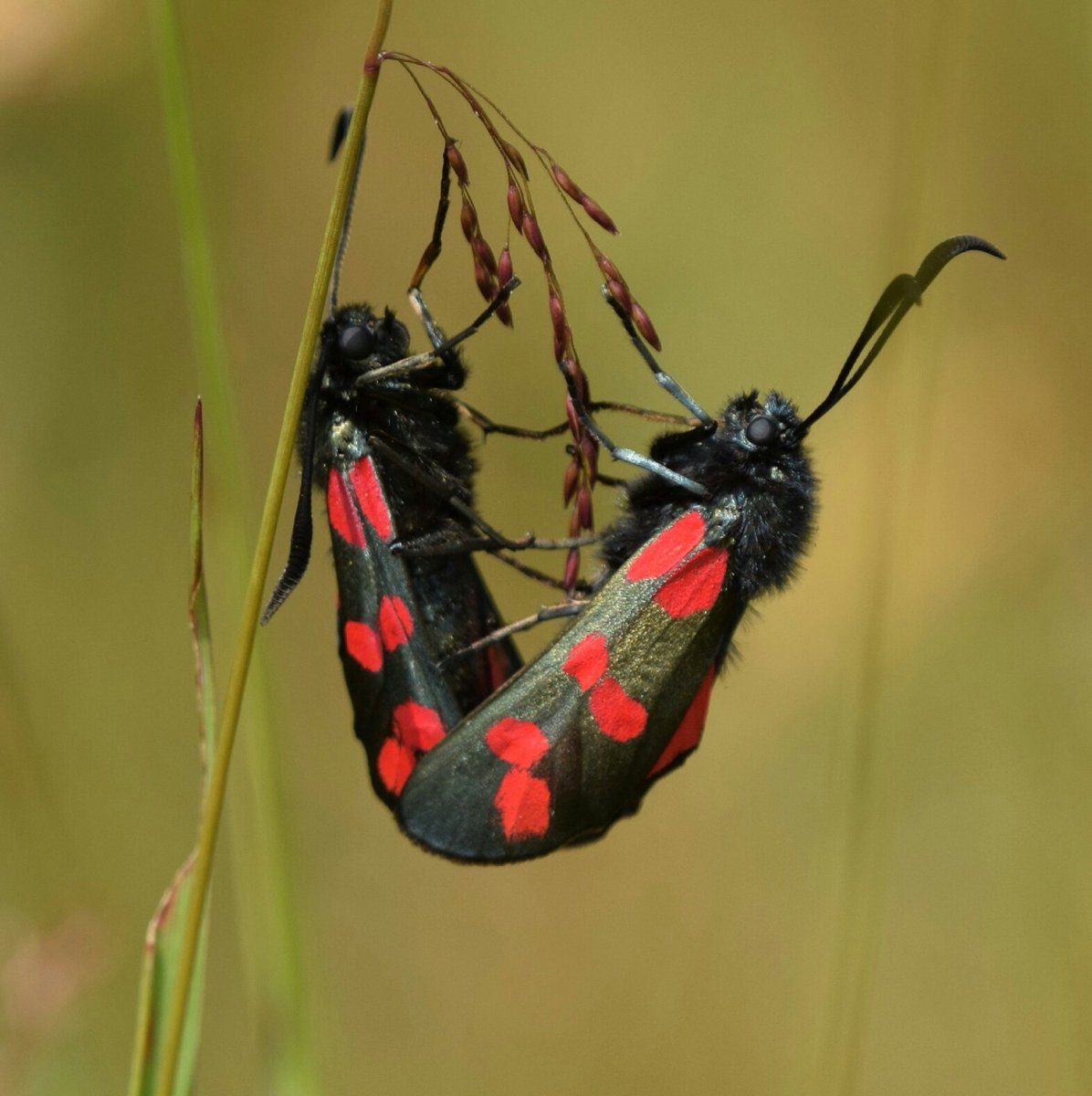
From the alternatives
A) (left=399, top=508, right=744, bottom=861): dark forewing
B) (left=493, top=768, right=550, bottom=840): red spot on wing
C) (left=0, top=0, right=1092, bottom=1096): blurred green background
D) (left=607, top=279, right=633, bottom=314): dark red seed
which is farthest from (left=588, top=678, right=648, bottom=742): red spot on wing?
(left=0, top=0, right=1092, bottom=1096): blurred green background

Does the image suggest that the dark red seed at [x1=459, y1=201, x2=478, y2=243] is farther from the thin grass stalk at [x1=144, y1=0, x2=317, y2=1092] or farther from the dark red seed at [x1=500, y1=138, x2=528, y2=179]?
the thin grass stalk at [x1=144, y1=0, x2=317, y2=1092]

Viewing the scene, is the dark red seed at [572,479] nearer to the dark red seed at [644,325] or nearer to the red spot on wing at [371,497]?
the dark red seed at [644,325]

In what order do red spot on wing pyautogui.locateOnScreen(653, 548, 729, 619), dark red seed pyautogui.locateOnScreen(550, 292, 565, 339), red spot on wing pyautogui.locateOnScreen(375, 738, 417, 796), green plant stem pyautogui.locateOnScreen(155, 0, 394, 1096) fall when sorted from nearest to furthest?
1. green plant stem pyautogui.locateOnScreen(155, 0, 394, 1096)
2. dark red seed pyautogui.locateOnScreen(550, 292, 565, 339)
3. red spot on wing pyautogui.locateOnScreen(653, 548, 729, 619)
4. red spot on wing pyautogui.locateOnScreen(375, 738, 417, 796)

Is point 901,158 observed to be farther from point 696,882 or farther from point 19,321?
point 19,321

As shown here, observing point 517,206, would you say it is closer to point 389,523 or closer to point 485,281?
point 485,281

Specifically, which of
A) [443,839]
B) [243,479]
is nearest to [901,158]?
[243,479]

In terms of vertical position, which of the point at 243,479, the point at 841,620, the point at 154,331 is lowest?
the point at 841,620
